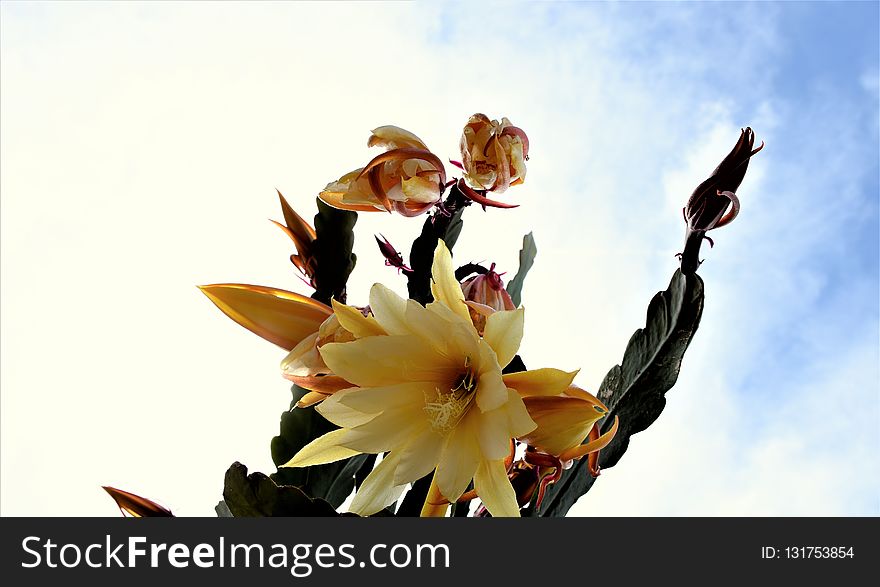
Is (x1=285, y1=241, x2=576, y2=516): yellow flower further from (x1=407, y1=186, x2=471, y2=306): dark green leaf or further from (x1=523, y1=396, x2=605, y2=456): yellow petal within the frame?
(x1=407, y1=186, x2=471, y2=306): dark green leaf

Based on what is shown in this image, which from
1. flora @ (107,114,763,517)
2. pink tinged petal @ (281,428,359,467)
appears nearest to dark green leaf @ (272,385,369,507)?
flora @ (107,114,763,517)

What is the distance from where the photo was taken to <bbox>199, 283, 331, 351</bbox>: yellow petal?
1.35 feet

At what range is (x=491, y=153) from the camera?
458mm

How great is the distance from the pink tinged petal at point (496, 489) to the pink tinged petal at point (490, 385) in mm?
30

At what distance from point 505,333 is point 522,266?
22 cm

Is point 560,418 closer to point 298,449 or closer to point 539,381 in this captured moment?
point 539,381

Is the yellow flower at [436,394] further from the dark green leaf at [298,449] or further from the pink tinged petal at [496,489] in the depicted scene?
the dark green leaf at [298,449]

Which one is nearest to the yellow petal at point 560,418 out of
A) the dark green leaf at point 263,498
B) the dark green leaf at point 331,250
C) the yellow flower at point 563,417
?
the yellow flower at point 563,417

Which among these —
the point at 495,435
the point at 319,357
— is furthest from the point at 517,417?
the point at 319,357

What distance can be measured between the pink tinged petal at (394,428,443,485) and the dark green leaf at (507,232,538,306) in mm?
194

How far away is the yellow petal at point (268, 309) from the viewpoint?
410mm
